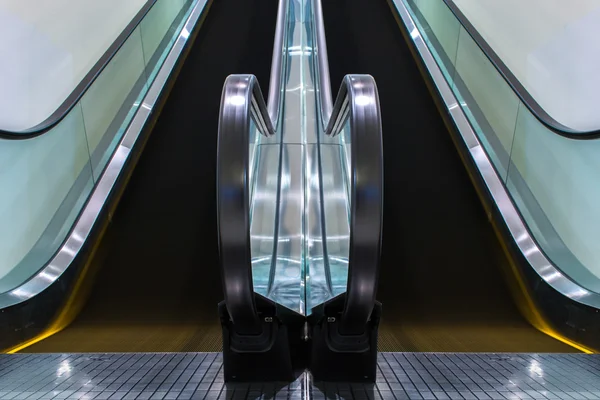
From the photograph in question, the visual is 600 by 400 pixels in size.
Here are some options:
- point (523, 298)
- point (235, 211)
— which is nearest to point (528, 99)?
point (523, 298)

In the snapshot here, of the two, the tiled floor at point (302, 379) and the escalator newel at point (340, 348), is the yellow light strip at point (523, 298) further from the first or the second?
the escalator newel at point (340, 348)

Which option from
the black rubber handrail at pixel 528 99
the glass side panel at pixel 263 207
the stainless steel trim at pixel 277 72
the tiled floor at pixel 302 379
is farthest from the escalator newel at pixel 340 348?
the black rubber handrail at pixel 528 99

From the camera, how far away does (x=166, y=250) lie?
3.84 metres

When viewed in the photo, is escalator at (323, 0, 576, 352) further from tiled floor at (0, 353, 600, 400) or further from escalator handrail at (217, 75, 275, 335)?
escalator handrail at (217, 75, 275, 335)

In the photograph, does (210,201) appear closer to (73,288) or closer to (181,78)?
(73,288)

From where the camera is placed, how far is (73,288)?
3.46m

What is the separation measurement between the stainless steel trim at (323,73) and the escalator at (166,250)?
97 centimetres

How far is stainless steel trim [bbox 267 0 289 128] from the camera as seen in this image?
152 inches

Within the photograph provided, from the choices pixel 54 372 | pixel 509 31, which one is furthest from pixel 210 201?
pixel 509 31

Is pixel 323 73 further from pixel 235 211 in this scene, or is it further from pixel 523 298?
pixel 235 211

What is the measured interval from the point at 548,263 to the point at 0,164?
3.62 metres

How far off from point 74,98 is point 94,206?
0.90m

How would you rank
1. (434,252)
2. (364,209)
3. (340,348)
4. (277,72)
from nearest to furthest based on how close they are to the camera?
(364,209) → (340,348) → (434,252) → (277,72)

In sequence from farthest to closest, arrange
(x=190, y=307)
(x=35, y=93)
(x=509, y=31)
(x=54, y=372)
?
(x=509, y=31) < (x=35, y=93) < (x=190, y=307) < (x=54, y=372)
